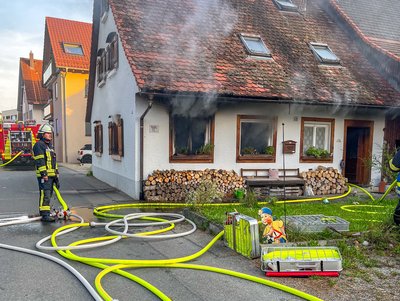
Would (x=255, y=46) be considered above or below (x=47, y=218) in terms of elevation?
above

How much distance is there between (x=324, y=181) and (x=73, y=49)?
2041 centimetres

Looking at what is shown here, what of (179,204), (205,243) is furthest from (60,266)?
(179,204)

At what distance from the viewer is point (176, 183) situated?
8953 mm

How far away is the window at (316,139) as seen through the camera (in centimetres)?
1052

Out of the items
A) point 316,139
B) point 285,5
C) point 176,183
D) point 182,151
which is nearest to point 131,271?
point 176,183

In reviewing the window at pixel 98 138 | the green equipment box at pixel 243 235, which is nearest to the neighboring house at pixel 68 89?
the window at pixel 98 138

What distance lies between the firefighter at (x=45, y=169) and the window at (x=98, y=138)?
6.37 meters

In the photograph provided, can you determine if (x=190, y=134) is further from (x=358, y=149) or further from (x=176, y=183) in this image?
(x=358, y=149)

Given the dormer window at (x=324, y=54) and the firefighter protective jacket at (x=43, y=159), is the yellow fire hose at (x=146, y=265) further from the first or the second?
the dormer window at (x=324, y=54)

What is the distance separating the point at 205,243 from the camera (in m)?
5.47

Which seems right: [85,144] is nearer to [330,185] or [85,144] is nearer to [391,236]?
[330,185]

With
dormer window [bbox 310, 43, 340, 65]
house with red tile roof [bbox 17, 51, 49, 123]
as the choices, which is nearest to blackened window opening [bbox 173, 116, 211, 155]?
dormer window [bbox 310, 43, 340, 65]

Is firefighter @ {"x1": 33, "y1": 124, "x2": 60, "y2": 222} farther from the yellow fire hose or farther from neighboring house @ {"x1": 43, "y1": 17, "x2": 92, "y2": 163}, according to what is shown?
neighboring house @ {"x1": 43, "y1": 17, "x2": 92, "y2": 163}

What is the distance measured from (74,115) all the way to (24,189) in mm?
13006
